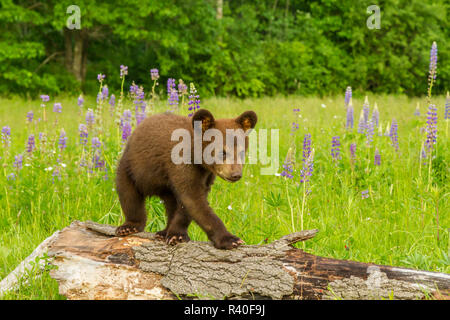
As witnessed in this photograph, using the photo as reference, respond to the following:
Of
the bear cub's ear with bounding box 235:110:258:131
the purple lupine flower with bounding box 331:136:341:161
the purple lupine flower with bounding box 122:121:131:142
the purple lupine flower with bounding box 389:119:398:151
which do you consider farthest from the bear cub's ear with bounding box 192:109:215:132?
the purple lupine flower with bounding box 389:119:398:151

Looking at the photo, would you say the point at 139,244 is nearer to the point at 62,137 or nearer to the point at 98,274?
the point at 98,274

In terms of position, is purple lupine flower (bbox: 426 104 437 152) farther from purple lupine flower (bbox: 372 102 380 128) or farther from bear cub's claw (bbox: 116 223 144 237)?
bear cub's claw (bbox: 116 223 144 237)

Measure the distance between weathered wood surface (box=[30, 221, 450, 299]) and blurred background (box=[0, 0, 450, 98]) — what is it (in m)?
14.3

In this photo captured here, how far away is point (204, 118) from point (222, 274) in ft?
3.44

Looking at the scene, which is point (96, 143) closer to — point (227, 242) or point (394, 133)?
point (227, 242)

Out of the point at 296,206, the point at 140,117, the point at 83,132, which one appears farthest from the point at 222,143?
the point at 83,132

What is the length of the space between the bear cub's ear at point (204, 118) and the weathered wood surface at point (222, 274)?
2.70 feet

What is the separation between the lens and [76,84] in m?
19.3

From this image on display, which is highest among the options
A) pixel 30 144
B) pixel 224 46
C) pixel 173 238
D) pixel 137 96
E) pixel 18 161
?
pixel 224 46

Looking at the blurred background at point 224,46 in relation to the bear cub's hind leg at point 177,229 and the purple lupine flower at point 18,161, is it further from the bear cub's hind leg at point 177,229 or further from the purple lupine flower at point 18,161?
the bear cub's hind leg at point 177,229

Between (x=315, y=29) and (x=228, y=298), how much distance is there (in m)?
24.1

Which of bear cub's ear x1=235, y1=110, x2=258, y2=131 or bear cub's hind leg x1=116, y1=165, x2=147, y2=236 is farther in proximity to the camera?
bear cub's hind leg x1=116, y1=165, x2=147, y2=236

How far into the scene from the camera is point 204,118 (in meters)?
3.33

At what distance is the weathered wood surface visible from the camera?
297cm
